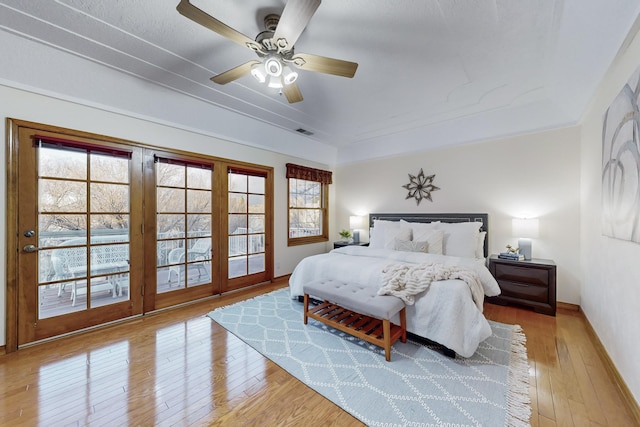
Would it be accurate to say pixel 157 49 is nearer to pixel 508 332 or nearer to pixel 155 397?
pixel 155 397

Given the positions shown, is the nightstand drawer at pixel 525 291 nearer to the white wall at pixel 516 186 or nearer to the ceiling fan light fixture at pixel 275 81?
the white wall at pixel 516 186

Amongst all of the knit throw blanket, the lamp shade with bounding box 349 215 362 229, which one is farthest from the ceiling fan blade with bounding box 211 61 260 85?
the lamp shade with bounding box 349 215 362 229

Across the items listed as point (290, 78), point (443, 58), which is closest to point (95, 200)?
point (290, 78)

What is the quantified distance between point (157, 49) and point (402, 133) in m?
3.66

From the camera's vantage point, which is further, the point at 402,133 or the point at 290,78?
the point at 402,133

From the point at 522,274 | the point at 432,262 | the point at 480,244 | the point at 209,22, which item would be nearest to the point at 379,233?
the point at 432,262

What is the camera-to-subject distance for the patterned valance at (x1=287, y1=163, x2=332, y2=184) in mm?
4698

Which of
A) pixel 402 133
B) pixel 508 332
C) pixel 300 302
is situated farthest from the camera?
pixel 402 133

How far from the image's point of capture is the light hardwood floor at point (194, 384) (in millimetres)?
1552

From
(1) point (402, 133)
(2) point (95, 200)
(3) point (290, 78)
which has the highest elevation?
(1) point (402, 133)

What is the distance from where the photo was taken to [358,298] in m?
2.34

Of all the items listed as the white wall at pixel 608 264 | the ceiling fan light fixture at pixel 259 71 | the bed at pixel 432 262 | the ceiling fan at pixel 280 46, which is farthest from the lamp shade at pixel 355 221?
the ceiling fan light fixture at pixel 259 71

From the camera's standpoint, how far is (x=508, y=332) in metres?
2.58

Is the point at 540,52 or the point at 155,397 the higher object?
the point at 540,52
